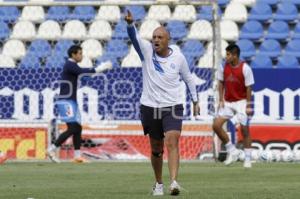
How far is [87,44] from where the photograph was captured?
2303 centimetres

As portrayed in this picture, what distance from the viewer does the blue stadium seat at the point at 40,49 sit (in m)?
22.8

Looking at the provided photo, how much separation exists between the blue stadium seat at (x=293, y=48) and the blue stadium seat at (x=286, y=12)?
0.87 meters

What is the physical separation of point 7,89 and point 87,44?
10.4 feet

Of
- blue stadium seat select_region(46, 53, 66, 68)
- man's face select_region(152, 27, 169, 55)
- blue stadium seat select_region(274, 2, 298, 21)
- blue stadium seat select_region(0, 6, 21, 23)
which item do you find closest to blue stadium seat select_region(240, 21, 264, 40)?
blue stadium seat select_region(274, 2, 298, 21)

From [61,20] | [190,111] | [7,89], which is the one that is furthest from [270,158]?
[61,20]

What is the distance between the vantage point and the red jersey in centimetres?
1702

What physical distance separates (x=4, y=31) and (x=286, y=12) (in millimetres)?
7261

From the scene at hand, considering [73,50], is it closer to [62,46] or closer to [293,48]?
[62,46]

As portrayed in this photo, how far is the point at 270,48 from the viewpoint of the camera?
23.9 metres

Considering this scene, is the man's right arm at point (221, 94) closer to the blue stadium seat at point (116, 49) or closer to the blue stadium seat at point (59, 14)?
the blue stadium seat at point (116, 49)

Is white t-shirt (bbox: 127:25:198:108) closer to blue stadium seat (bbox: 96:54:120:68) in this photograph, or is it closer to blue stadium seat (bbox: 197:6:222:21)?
blue stadium seat (bbox: 197:6:222:21)

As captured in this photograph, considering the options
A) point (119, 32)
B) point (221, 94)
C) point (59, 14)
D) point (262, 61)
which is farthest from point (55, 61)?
point (221, 94)

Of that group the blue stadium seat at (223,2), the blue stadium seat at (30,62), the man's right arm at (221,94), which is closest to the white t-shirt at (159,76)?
the man's right arm at (221,94)

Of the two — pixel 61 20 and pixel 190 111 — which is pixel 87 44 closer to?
pixel 61 20
